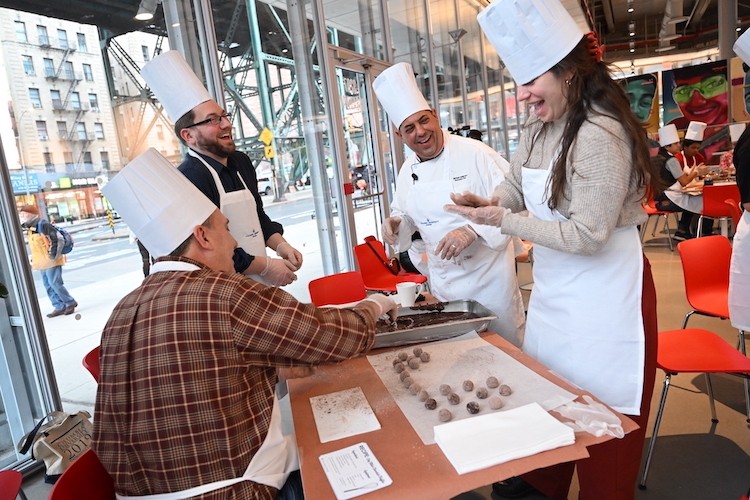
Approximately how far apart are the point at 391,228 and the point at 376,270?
5.43 feet

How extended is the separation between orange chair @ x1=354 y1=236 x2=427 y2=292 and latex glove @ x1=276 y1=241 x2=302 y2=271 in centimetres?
144

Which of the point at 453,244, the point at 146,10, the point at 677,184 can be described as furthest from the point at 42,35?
the point at 677,184

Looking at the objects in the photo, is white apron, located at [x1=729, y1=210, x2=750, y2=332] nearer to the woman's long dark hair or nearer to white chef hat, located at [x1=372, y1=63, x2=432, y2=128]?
the woman's long dark hair

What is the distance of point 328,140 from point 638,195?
350 centimetres

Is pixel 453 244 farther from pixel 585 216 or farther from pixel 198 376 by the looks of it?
pixel 198 376

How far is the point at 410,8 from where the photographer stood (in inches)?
253

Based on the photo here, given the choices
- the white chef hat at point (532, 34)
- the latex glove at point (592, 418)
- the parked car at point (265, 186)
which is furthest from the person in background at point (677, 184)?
the latex glove at point (592, 418)

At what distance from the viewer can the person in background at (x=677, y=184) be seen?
536 cm

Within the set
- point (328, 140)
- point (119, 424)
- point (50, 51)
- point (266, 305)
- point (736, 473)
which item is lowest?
point (736, 473)

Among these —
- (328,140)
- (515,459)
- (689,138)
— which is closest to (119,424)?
(515,459)

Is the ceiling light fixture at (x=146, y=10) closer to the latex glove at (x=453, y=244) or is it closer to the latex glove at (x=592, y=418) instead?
the latex glove at (x=453, y=244)

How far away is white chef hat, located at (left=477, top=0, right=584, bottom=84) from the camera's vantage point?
50.6 inches

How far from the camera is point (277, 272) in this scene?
1.98 meters

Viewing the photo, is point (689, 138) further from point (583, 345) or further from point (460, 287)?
point (583, 345)
